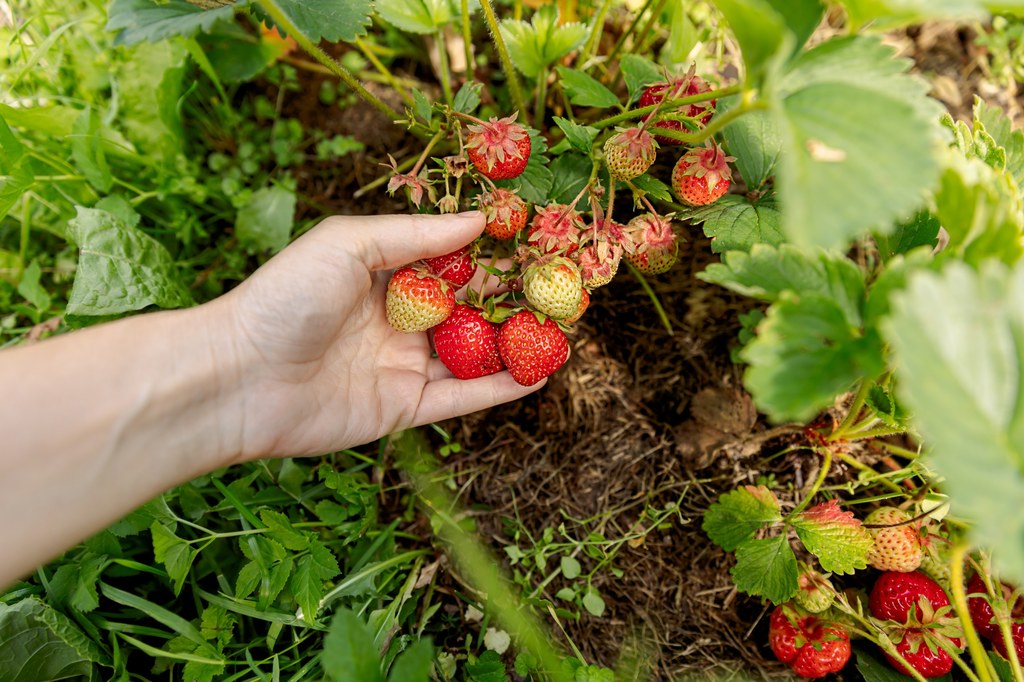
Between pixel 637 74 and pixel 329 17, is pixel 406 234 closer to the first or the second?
pixel 329 17

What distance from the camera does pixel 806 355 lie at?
1.00m

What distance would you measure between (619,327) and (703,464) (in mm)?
457

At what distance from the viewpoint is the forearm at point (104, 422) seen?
46.4 inches

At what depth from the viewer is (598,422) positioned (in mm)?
1914

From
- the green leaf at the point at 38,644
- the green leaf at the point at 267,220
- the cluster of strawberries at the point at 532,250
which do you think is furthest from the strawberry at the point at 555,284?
the green leaf at the point at 38,644

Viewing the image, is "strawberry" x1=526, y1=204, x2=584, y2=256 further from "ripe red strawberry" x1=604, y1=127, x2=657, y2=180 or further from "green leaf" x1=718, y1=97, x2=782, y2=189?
"green leaf" x1=718, y1=97, x2=782, y2=189

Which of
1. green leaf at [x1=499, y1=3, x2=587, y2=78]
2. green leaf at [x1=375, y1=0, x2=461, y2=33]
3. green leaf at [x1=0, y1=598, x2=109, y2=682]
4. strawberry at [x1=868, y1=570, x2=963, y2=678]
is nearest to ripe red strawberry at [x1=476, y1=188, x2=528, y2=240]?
green leaf at [x1=499, y1=3, x2=587, y2=78]

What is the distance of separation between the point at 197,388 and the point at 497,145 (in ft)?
2.61

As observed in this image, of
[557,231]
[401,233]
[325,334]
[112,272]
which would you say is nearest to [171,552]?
[325,334]

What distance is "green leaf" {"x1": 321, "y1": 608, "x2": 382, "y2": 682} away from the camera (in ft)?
3.45

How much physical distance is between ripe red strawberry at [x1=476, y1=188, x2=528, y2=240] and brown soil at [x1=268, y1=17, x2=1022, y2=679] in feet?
1.82

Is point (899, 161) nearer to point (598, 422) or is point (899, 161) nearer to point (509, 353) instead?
point (509, 353)

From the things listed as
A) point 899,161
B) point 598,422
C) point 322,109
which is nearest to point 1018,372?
point 899,161

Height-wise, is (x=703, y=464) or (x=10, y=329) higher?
(x=10, y=329)
